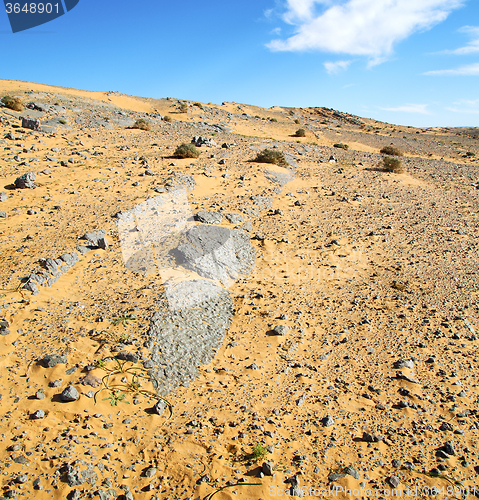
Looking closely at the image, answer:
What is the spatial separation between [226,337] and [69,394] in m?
2.30

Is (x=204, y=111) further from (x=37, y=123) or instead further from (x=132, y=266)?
(x=132, y=266)

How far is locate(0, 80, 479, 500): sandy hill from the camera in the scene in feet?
10.4

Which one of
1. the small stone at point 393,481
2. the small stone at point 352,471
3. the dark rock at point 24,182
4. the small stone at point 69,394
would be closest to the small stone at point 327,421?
the small stone at point 352,471

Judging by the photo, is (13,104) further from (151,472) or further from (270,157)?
(151,472)

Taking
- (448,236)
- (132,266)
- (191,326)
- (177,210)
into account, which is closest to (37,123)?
(177,210)

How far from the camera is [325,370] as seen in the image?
448cm

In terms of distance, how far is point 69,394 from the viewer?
370 centimetres

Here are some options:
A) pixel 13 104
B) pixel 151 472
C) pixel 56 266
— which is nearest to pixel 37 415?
pixel 151 472

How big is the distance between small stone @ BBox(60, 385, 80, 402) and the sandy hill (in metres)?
0.01

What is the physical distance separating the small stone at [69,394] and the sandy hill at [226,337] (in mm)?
14

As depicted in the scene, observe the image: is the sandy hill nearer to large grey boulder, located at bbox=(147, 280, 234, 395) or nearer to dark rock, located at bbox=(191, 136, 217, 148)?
large grey boulder, located at bbox=(147, 280, 234, 395)

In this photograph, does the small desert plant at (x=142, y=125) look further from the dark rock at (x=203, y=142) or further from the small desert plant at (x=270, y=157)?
the small desert plant at (x=270, y=157)


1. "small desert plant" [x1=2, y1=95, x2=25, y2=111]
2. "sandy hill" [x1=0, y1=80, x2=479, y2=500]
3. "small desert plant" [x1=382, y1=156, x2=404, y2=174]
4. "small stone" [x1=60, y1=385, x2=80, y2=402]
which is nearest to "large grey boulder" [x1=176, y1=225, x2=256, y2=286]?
"sandy hill" [x1=0, y1=80, x2=479, y2=500]

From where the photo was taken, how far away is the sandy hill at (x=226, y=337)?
10.4 feet
